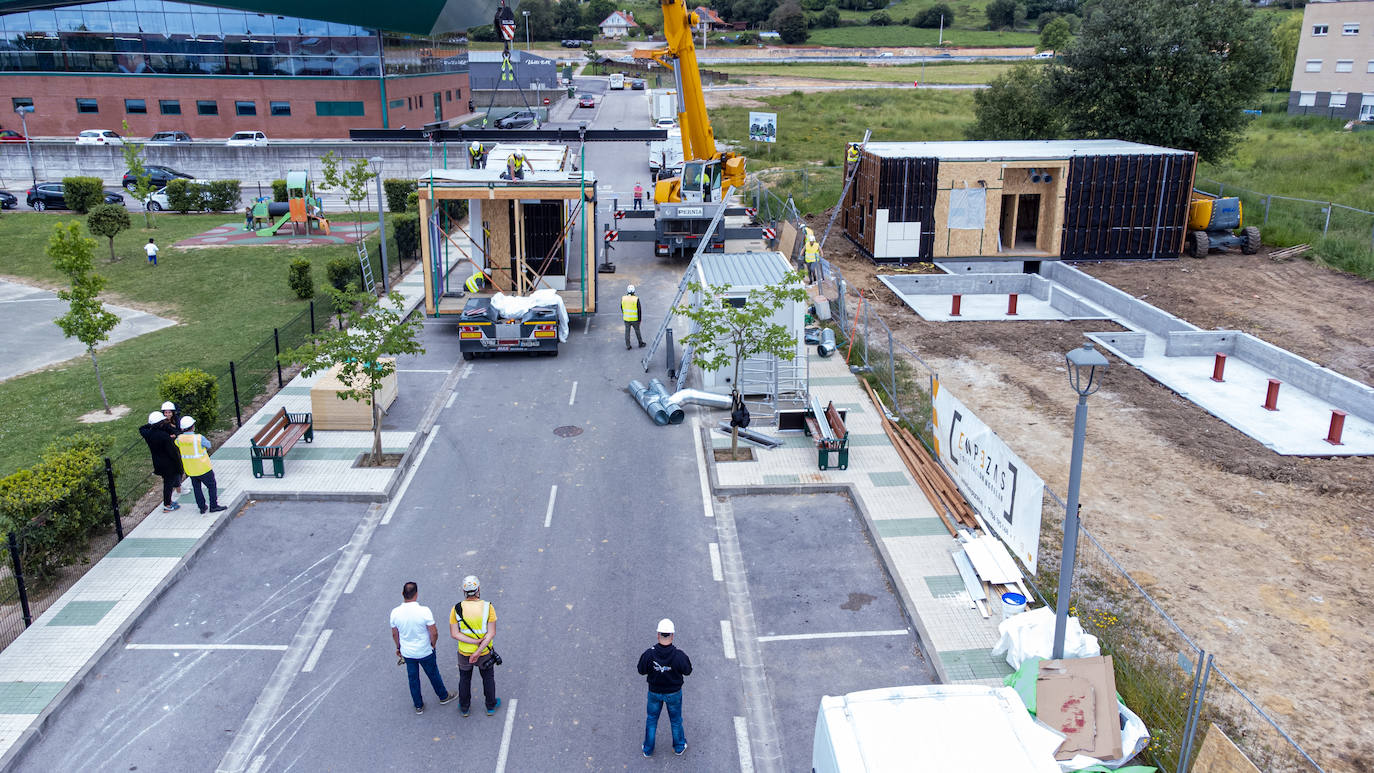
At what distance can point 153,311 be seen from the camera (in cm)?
2791

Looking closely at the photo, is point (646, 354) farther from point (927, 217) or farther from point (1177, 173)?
point (1177, 173)

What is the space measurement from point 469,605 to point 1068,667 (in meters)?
6.61

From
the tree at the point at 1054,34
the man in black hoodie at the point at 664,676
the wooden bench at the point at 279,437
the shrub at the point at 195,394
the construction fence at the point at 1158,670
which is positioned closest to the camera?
the man in black hoodie at the point at 664,676

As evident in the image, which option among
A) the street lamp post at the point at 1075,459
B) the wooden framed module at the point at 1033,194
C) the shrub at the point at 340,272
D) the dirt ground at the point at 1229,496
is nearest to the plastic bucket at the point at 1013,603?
the street lamp post at the point at 1075,459

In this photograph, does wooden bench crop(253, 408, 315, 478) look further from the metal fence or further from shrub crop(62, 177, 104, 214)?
shrub crop(62, 177, 104, 214)

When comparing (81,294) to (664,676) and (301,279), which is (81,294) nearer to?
(301,279)

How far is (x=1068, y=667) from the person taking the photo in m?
10.4

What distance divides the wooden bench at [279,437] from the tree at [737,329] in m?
7.59

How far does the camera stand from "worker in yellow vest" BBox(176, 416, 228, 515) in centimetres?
1502

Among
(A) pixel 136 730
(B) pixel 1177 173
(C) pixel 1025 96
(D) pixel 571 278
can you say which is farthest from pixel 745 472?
(C) pixel 1025 96

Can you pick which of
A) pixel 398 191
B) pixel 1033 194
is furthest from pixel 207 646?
pixel 398 191

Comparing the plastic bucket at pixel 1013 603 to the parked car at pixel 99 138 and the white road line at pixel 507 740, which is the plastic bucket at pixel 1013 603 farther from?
the parked car at pixel 99 138

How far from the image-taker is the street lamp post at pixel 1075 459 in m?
9.24

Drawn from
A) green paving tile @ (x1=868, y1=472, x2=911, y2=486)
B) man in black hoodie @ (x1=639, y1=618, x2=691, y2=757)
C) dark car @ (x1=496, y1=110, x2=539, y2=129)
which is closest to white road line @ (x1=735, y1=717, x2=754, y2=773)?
man in black hoodie @ (x1=639, y1=618, x2=691, y2=757)
